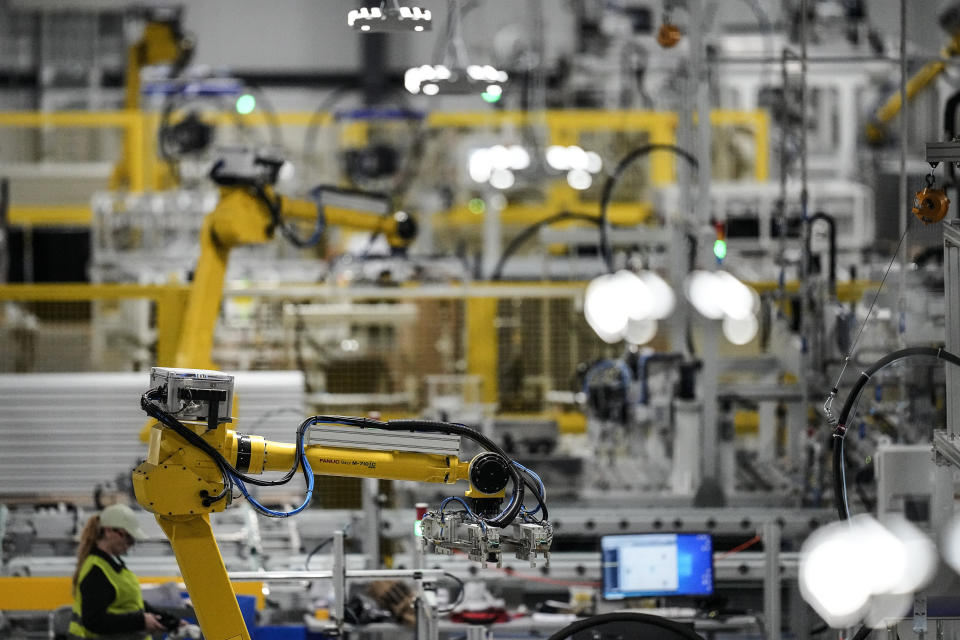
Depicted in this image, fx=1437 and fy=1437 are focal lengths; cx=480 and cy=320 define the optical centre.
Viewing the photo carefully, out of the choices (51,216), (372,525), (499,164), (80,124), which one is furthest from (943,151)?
(51,216)

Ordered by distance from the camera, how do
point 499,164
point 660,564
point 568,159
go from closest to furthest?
point 660,564, point 499,164, point 568,159

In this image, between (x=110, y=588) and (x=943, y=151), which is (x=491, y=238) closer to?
(x=110, y=588)

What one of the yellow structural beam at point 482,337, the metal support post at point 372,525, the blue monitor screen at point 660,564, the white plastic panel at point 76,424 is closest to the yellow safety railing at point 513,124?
the yellow structural beam at point 482,337

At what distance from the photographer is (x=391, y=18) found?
5594 millimetres

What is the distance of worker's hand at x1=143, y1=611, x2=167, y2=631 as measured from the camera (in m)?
6.22

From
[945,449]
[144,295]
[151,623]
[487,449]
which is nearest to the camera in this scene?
[487,449]

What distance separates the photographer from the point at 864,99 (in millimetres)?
13562

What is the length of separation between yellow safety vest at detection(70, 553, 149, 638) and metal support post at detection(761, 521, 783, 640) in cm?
277

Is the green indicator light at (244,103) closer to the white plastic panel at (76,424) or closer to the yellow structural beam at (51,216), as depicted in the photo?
the white plastic panel at (76,424)

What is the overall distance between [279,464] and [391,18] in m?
1.86

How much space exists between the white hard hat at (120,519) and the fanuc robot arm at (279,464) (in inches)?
58.3

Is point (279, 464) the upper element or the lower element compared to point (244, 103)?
lower

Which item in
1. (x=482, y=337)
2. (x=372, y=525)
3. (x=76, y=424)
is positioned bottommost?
(x=372, y=525)

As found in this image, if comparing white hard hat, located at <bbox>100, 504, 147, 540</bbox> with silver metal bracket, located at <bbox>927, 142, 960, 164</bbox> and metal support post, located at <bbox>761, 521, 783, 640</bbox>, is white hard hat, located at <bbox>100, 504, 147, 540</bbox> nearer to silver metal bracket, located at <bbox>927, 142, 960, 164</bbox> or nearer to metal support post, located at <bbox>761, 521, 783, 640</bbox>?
metal support post, located at <bbox>761, 521, 783, 640</bbox>
